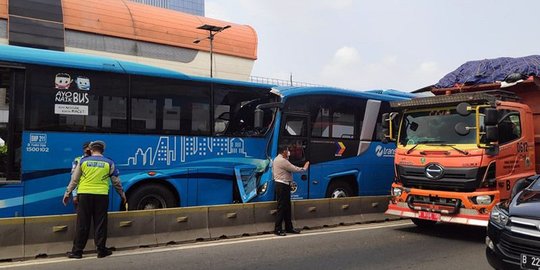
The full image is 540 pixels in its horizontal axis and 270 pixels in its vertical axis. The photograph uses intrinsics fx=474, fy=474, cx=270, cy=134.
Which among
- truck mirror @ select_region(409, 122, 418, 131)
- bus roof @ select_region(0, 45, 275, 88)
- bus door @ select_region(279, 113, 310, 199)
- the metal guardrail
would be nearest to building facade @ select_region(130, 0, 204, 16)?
bus door @ select_region(279, 113, 310, 199)

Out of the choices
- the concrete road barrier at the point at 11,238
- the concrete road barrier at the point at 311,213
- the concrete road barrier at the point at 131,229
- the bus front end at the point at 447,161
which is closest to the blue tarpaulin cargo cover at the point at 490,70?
the bus front end at the point at 447,161

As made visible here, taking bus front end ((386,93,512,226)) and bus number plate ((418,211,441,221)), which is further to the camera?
bus number plate ((418,211,441,221))

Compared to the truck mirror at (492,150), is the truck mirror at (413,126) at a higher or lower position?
higher

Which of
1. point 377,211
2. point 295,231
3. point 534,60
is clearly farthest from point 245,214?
point 534,60

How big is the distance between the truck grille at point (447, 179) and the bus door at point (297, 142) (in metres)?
2.38

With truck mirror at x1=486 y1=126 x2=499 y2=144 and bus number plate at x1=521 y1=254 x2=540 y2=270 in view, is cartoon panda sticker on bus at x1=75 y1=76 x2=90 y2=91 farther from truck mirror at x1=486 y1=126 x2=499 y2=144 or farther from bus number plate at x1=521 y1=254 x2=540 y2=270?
bus number plate at x1=521 y1=254 x2=540 y2=270

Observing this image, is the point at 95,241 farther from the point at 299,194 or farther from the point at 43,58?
the point at 299,194

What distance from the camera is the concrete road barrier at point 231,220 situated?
29.7ft

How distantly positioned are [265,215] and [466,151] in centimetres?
409

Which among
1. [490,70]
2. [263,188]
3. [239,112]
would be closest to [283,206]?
[263,188]

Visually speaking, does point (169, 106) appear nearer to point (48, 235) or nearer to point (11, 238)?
point (48, 235)

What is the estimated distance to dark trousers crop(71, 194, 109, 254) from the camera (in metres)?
7.32

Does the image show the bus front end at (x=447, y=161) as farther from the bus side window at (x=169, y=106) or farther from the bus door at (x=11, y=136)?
the bus door at (x=11, y=136)

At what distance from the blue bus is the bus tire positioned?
33 millimetres
